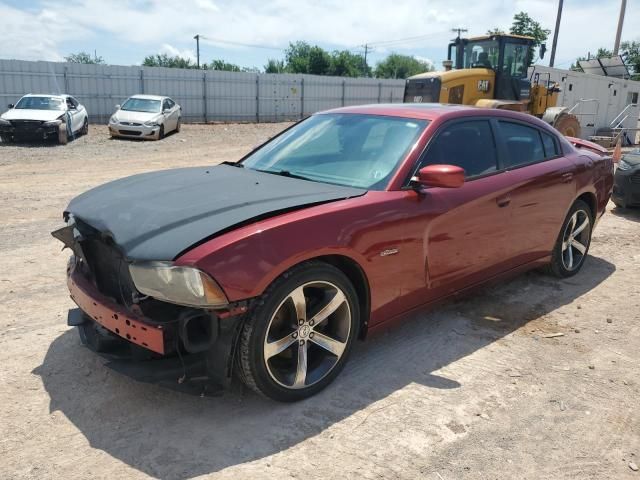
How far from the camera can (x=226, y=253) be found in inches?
101

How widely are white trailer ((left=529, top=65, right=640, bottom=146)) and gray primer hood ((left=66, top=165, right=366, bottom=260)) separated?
655 inches

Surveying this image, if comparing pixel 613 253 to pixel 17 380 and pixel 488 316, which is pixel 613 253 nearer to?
pixel 488 316

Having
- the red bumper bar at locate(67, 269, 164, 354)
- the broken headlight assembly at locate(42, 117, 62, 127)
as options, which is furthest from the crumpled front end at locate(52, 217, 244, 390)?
the broken headlight assembly at locate(42, 117, 62, 127)

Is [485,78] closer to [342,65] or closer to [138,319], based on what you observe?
[138,319]

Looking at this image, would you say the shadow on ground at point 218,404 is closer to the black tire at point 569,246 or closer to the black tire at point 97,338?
the black tire at point 97,338

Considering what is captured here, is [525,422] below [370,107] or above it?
below

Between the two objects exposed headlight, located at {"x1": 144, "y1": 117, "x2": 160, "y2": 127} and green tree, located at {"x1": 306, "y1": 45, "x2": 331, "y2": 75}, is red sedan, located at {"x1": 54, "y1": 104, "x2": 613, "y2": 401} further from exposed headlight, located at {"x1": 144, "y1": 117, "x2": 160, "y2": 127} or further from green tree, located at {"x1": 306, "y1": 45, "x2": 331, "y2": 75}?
green tree, located at {"x1": 306, "y1": 45, "x2": 331, "y2": 75}

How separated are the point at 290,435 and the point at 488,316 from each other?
223cm

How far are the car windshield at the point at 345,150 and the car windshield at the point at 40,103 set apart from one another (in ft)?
49.1

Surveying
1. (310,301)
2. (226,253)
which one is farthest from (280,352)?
(226,253)

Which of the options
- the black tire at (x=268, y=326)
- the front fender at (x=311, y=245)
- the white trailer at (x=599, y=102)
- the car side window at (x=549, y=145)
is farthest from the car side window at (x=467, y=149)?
the white trailer at (x=599, y=102)

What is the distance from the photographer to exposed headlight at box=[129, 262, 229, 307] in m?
2.52

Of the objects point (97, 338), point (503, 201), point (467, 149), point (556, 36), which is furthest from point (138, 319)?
point (556, 36)

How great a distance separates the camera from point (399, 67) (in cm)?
7975
